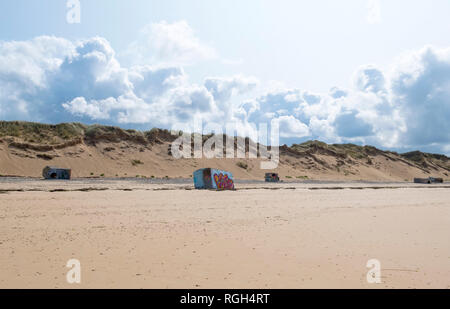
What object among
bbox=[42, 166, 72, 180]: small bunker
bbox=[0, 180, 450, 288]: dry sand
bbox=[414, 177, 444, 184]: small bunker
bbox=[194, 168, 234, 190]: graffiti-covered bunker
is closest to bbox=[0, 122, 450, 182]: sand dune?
bbox=[42, 166, 72, 180]: small bunker

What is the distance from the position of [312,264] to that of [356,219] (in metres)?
7.20

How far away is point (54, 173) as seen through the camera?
4272cm

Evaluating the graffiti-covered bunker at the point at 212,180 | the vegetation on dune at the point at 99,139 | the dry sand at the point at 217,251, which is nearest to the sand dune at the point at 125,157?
the vegetation on dune at the point at 99,139

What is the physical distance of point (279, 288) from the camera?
16.0 feet

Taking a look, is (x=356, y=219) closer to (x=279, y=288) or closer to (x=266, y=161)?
(x=279, y=288)

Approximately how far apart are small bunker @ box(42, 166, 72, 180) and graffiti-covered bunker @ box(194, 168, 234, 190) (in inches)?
898

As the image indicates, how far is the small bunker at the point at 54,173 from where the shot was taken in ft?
139

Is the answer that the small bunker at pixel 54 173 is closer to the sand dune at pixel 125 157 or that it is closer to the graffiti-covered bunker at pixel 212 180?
the sand dune at pixel 125 157

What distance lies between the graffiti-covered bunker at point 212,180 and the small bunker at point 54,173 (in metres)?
22.8

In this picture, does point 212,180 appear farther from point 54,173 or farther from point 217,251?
point 54,173

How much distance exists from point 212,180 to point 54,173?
24.9 metres

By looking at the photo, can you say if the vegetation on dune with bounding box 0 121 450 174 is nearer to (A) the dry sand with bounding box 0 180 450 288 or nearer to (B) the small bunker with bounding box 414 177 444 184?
(B) the small bunker with bounding box 414 177 444 184

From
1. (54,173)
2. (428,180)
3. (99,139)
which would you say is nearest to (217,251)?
(54,173)

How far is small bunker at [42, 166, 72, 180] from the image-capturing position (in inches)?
1665
